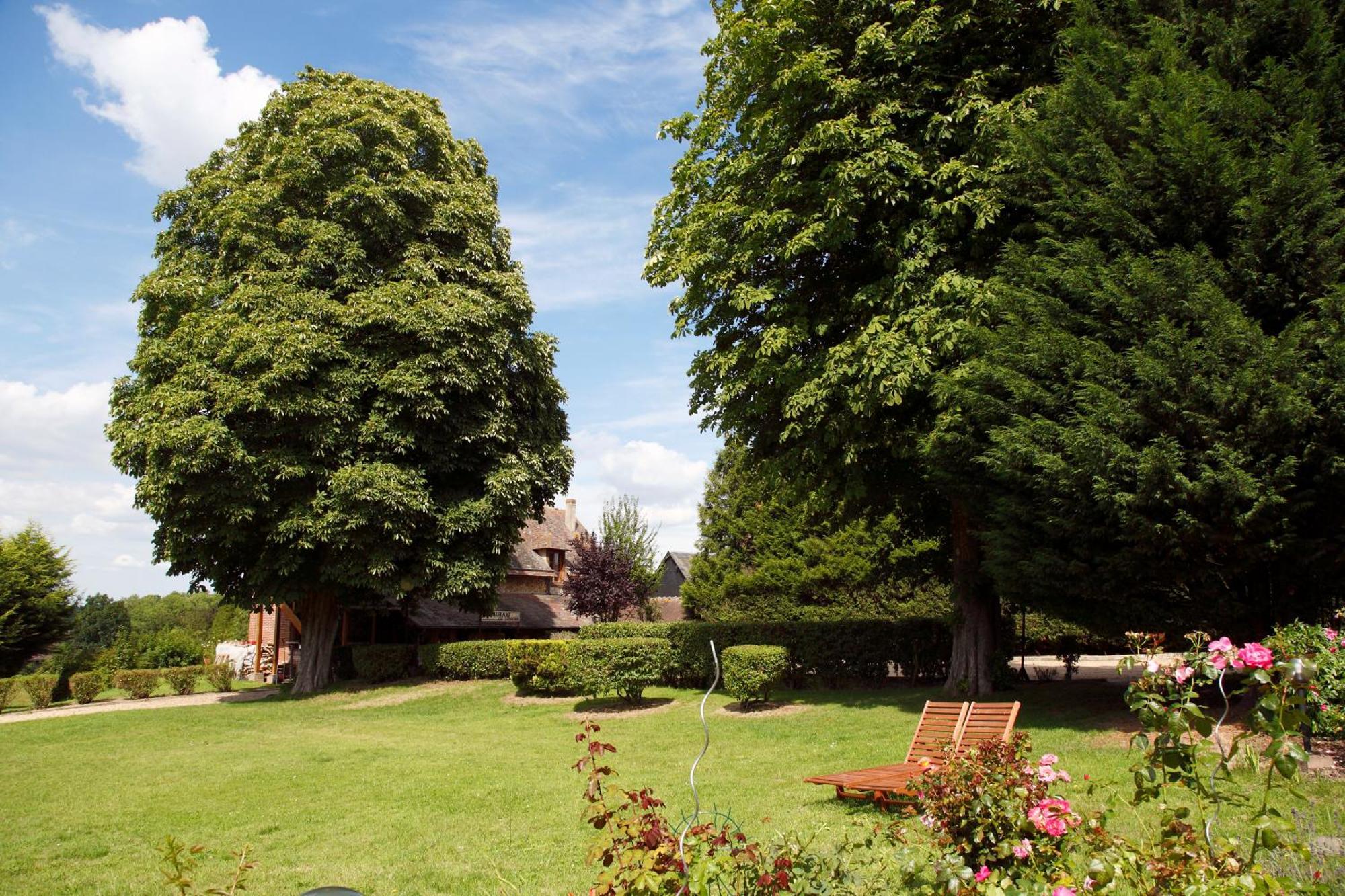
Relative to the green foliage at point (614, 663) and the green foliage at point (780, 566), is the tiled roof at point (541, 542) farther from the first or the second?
the green foliage at point (614, 663)

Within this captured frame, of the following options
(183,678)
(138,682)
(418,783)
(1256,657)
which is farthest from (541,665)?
(1256,657)

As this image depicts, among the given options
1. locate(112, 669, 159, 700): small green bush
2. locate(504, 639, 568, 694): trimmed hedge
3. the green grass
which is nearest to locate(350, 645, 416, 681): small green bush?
locate(504, 639, 568, 694): trimmed hedge

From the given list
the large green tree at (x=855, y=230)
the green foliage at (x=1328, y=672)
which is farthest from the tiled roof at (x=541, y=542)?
the green foliage at (x=1328, y=672)

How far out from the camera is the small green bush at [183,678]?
2662 centimetres

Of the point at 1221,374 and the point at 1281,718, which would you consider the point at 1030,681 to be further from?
the point at 1281,718

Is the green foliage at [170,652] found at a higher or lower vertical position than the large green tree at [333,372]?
lower

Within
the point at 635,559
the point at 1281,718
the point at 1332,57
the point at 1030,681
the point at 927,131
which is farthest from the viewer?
the point at 635,559

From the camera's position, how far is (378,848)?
6.93 metres

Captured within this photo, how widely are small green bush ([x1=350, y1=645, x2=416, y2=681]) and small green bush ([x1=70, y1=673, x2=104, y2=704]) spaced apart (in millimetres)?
8666

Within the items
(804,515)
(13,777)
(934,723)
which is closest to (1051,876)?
(934,723)

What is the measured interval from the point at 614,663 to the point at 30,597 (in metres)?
22.5

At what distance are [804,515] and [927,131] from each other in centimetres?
1928

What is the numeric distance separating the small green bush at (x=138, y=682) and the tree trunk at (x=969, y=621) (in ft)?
79.2

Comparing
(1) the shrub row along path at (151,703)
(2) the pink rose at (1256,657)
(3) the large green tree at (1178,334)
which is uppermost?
(3) the large green tree at (1178,334)
